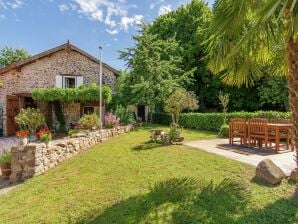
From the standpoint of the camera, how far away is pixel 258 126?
368 inches

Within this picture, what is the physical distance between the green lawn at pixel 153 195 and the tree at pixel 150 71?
13.1 m

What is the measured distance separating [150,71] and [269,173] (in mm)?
16807

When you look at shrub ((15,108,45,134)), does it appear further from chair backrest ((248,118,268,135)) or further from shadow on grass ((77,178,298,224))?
chair backrest ((248,118,268,135))

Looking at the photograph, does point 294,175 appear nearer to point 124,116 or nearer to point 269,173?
point 269,173

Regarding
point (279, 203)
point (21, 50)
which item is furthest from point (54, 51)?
point (21, 50)

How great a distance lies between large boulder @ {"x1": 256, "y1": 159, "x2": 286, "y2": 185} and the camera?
18.8 feet

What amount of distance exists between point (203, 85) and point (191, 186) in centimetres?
2365

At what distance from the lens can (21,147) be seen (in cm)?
851

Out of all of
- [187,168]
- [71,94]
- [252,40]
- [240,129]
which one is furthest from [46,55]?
[252,40]

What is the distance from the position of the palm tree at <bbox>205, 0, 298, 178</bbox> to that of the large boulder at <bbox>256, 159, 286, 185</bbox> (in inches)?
55.8

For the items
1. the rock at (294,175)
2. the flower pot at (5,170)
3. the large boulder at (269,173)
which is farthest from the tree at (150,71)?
the rock at (294,175)

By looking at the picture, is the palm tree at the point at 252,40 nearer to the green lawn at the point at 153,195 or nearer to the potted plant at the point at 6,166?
the green lawn at the point at 153,195

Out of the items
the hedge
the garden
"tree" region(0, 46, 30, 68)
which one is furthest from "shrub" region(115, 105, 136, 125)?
"tree" region(0, 46, 30, 68)

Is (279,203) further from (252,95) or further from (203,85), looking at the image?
(203,85)
